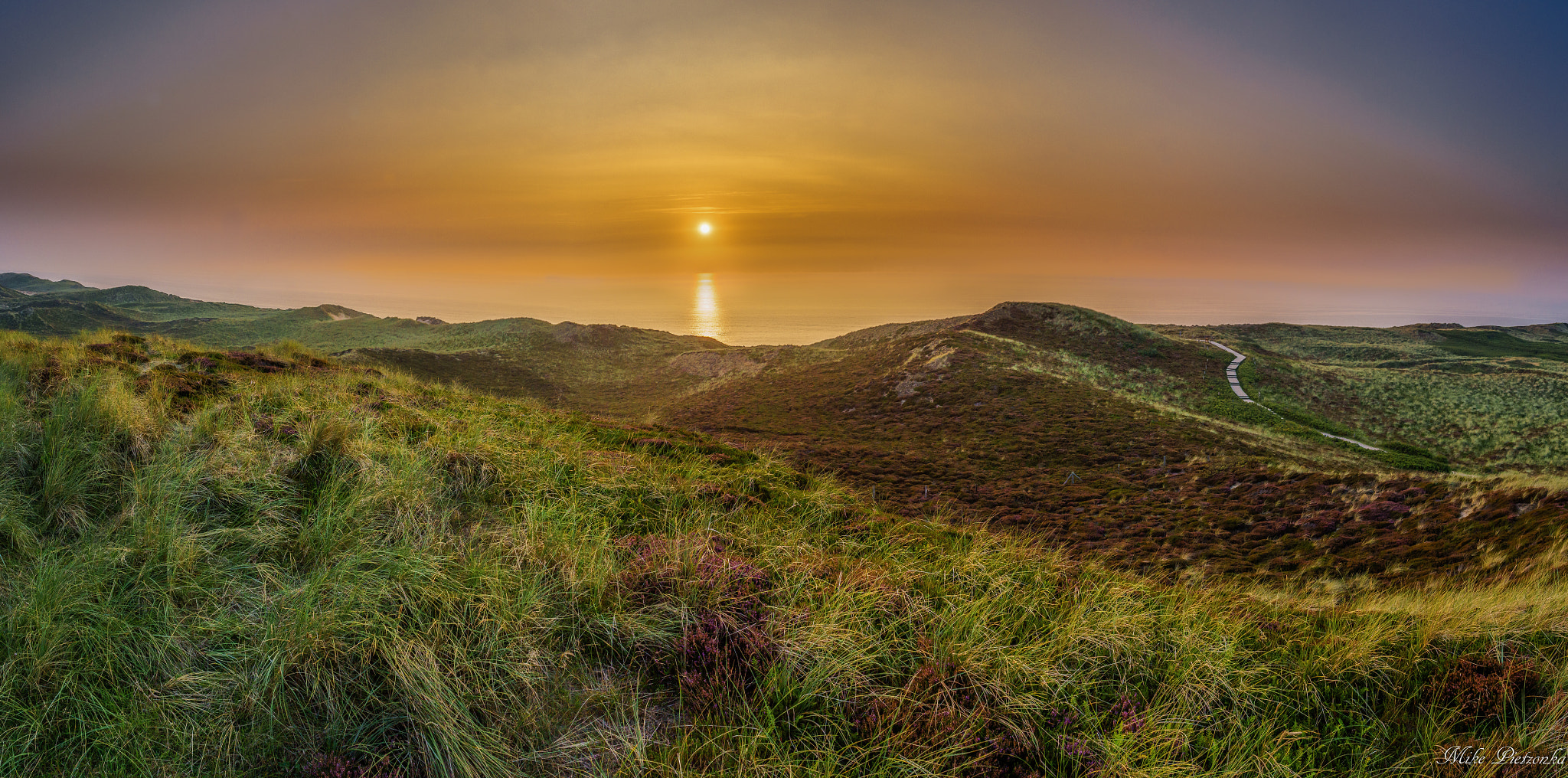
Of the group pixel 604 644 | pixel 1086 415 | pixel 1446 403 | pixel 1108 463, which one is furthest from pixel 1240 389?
pixel 604 644

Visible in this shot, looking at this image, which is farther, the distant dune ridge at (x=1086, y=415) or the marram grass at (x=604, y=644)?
the distant dune ridge at (x=1086, y=415)

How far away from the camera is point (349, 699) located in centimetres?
258

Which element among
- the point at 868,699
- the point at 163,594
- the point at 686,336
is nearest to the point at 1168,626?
the point at 868,699

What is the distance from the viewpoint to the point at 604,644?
3.22 metres

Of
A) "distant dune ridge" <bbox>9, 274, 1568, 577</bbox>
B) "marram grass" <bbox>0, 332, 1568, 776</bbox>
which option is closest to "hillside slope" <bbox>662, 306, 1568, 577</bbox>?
"distant dune ridge" <bbox>9, 274, 1568, 577</bbox>

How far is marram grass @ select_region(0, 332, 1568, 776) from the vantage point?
2.47 meters

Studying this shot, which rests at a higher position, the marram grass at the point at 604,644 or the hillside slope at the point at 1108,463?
the marram grass at the point at 604,644

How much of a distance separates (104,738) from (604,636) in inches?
81.3

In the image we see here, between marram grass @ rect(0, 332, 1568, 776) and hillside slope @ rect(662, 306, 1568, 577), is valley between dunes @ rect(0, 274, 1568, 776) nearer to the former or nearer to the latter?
marram grass @ rect(0, 332, 1568, 776)

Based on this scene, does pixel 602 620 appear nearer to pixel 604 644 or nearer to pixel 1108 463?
pixel 604 644

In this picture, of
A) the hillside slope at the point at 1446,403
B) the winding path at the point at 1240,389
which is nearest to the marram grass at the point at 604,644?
the winding path at the point at 1240,389

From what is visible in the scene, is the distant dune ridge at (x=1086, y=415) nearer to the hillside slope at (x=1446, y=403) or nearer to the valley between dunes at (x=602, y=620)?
the hillside slope at (x=1446, y=403)

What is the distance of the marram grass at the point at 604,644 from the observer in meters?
2.47

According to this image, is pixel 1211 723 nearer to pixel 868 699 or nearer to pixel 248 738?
pixel 868 699
